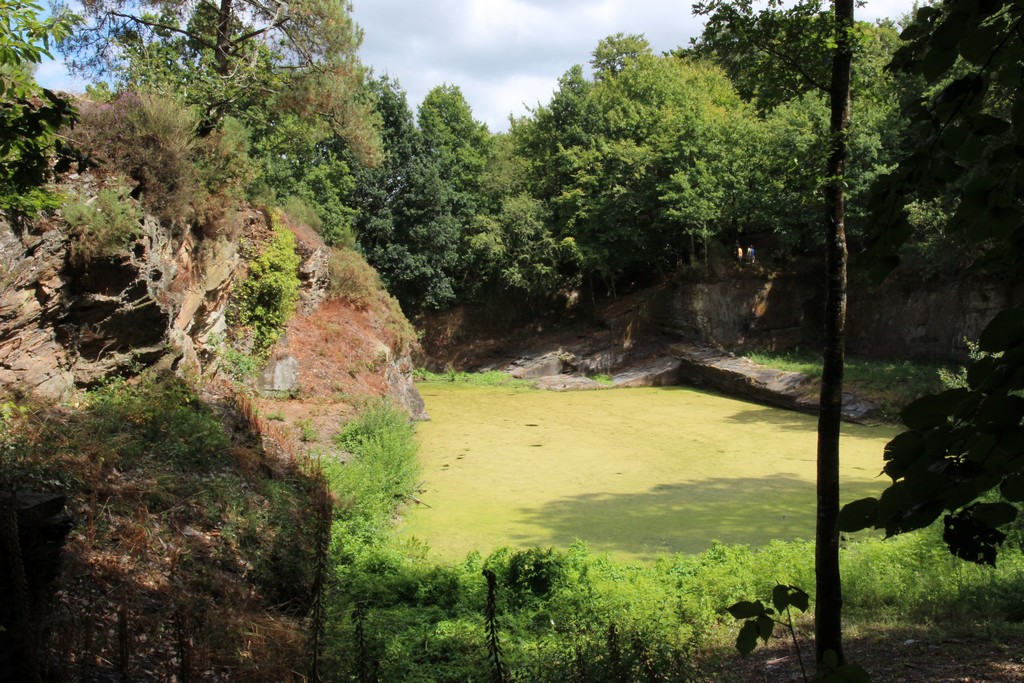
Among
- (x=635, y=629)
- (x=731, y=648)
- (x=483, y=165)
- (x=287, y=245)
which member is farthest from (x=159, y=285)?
(x=483, y=165)

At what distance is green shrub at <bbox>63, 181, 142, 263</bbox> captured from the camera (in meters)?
7.61

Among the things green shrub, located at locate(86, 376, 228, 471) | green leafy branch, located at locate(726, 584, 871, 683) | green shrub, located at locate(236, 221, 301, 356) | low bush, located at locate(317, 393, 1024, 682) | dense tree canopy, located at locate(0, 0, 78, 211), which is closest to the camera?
green leafy branch, located at locate(726, 584, 871, 683)

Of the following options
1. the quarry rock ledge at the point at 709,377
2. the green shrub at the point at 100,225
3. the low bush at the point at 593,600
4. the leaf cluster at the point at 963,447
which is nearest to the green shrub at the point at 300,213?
the green shrub at the point at 100,225

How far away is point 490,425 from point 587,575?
9547mm

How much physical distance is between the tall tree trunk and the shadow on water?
3.76 m

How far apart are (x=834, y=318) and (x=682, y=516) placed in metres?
5.51

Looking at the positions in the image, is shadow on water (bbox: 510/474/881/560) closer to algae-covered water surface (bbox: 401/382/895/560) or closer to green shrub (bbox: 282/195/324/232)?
algae-covered water surface (bbox: 401/382/895/560)

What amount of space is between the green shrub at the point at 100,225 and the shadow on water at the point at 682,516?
584cm

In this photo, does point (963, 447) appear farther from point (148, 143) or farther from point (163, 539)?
point (148, 143)

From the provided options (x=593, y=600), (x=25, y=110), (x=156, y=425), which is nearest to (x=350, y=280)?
(x=156, y=425)

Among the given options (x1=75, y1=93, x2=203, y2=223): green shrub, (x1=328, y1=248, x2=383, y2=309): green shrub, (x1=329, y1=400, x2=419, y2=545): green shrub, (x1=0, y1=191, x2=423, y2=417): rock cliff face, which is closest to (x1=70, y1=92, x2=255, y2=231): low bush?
(x1=75, y1=93, x2=203, y2=223): green shrub

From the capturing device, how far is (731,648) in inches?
202

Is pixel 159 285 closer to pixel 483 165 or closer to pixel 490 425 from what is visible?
pixel 490 425

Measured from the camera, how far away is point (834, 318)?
4.39 meters
